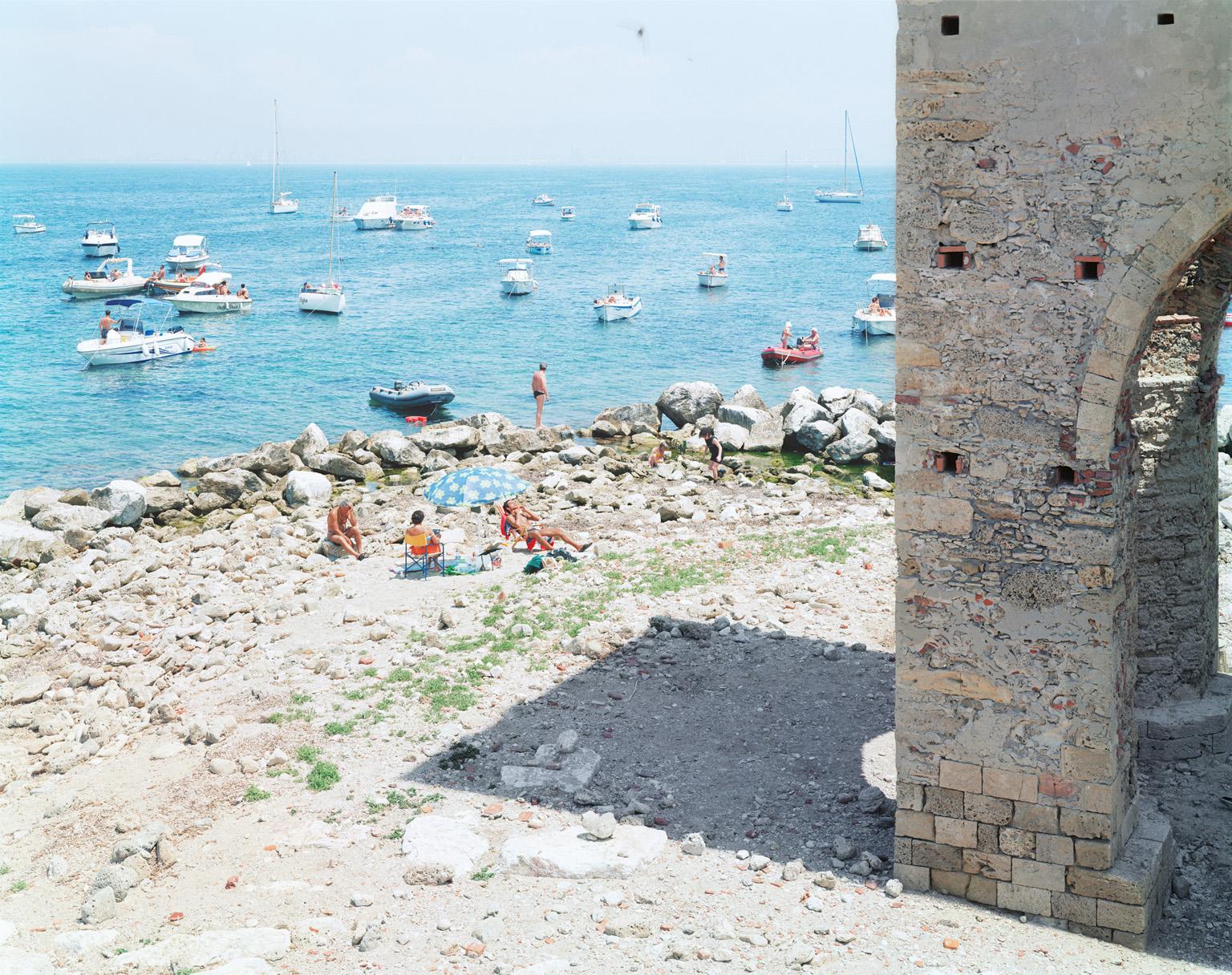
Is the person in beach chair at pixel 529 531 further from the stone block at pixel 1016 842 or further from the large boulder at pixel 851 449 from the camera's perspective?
the large boulder at pixel 851 449

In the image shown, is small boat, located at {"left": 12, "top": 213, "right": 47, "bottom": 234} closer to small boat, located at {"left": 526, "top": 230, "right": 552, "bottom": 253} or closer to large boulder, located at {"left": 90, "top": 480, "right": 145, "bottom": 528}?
small boat, located at {"left": 526, "top": 230, "right": 552, "bottom": 253}

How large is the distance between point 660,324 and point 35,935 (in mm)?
47565

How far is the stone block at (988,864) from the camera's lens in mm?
9180

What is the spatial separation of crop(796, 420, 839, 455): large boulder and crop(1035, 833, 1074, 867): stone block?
19.8 meters

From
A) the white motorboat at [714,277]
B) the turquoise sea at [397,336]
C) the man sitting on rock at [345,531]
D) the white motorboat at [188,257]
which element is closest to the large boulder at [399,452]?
the turquoise sea at [397,336]

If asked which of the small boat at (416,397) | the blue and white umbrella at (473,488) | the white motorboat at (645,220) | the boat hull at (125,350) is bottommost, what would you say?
the small boat at (416,397)

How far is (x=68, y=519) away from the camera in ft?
77.5

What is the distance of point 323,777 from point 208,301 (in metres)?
49.9

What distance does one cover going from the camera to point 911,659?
30.3 ft

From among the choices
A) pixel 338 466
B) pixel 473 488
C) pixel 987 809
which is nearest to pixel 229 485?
pixel 338 466

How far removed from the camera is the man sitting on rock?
19266mm

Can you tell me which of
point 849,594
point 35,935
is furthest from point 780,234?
point 35,935

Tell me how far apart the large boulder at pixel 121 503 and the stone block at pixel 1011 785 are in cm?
1956

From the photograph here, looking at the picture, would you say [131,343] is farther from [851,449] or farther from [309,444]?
[851,449]
